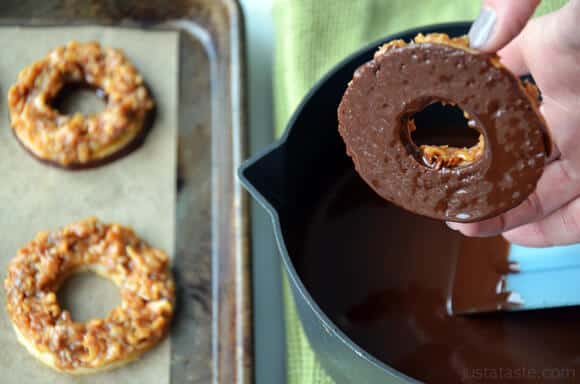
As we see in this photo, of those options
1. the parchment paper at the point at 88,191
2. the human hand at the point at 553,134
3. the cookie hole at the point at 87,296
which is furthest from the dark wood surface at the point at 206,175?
the human hand at the point at 553,134

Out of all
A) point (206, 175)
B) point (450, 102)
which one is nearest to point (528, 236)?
point (450, 102)

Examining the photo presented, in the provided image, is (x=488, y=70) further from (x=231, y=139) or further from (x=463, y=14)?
(x=463, y=14)

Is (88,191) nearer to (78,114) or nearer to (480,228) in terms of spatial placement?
(78,114)

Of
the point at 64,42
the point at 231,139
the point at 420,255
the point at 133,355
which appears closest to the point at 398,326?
the point at 420,255

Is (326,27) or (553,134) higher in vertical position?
(326,27)

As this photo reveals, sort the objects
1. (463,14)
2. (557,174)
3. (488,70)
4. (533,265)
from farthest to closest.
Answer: (463,14)
(533,265)
(557,174)
(488,70)

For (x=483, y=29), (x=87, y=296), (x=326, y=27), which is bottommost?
(x=87, y=296)

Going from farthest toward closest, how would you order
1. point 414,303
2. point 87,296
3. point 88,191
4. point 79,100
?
point 79,100
point 88,191
point 87,296
point 414,303
